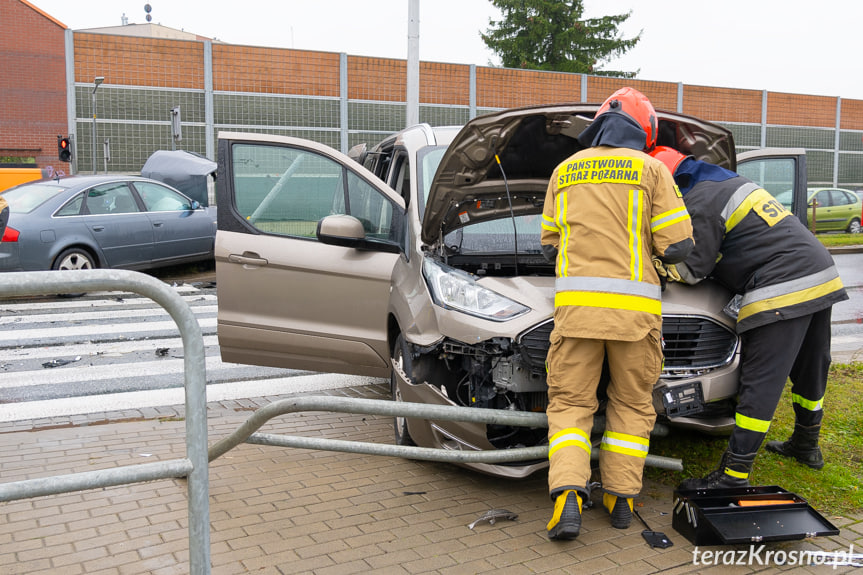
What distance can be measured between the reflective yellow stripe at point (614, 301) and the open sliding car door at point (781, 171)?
2266 mm

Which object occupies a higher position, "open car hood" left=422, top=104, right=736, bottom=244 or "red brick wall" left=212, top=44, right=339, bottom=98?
"red brick wall" left=212, top=44, right=339, bottom=98

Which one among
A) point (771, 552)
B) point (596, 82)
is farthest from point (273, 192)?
point (596, 82)

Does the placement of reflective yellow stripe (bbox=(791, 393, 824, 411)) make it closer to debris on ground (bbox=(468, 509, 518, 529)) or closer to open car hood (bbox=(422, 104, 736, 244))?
open car hood (bbox=(422, 104, 736, 244))

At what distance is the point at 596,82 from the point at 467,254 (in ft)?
108

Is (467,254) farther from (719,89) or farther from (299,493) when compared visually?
(719,89)

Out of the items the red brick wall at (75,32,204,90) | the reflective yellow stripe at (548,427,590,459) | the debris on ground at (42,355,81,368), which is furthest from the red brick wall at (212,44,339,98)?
the reflective yellow stripe at (548,427,590,459)

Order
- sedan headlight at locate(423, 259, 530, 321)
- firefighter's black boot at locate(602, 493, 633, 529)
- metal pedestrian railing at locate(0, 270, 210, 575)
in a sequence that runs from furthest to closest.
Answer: sedan headlight at locate(423, 259, 530, 321)
firefighter's black boot at locate(602, 493, 633, 529)
metal pedestrian railing at locate(0, 270, 210, 575)

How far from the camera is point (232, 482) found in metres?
4.33

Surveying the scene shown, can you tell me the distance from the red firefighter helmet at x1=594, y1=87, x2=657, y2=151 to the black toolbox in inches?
67.8

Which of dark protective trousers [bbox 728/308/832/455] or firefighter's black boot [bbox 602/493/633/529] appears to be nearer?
firefighter's black boot [bbox 602/493/633/529]

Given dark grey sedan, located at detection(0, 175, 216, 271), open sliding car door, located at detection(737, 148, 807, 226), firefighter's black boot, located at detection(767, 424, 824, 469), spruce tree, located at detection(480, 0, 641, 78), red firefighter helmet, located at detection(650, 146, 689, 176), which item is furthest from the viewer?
spruce tree, located at detection(480, 0, 641, 78)

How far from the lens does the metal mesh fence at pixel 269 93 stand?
27969 millimetres

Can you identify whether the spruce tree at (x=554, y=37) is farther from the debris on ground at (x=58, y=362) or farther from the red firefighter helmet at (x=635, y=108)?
the red firefighter helmet at (x=635, y=108)

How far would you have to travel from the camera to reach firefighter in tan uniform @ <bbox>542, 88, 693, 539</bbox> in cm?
358
